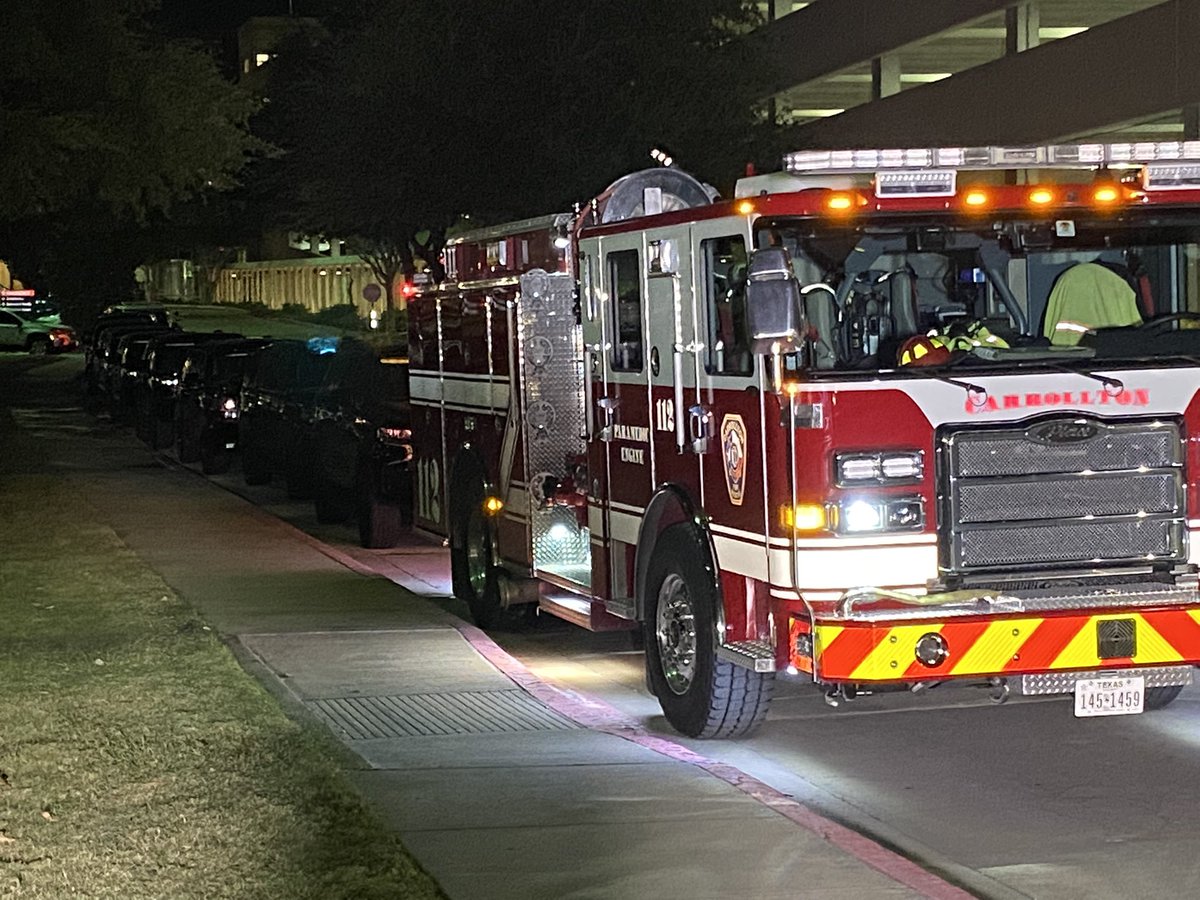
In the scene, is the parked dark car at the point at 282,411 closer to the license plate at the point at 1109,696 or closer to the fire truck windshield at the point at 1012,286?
the fire truck windshield at the point at 1012,286

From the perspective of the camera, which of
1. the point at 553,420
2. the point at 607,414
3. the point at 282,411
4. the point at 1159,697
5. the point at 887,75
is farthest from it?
the point at 887,75

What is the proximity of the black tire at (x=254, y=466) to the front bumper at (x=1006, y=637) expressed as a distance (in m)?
15.4

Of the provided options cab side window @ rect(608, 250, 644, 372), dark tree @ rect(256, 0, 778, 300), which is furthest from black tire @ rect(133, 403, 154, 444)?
cab side window @ rect(608, 250, 644, 372)

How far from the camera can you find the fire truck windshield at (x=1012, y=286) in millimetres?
9164

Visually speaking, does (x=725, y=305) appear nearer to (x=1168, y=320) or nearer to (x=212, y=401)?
(x=1168, y=320)

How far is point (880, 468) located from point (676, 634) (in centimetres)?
174

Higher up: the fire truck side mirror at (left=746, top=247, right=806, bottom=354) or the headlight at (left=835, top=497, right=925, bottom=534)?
the fire truck side mirror at (left=746, top=247, right=806, bottom=354)

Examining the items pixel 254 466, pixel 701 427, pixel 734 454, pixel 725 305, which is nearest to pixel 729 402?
pixel 734 454

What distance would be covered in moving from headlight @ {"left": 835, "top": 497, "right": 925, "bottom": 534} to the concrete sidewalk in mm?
1158

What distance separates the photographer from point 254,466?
79.2 ft

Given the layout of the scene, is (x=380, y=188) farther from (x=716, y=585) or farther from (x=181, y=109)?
(x=716, y=585)

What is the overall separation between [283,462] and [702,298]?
13222mm

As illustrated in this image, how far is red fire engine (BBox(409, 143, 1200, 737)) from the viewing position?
8719 millimetres

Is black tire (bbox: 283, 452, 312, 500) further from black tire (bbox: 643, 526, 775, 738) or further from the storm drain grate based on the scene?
black tire (bbox: 643, 526, 775, 738)
